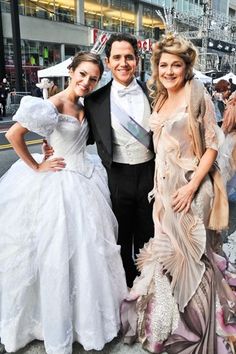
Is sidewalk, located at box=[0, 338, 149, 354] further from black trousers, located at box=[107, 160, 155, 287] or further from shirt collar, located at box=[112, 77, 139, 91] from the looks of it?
shirt collar, located at box=[112, 77, 139, 91]

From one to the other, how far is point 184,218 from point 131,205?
54 cm

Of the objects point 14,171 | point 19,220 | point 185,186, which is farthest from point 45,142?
point 185,186

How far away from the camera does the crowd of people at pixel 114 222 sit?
6.70ft

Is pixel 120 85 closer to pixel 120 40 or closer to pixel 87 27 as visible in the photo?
pixel 120 40

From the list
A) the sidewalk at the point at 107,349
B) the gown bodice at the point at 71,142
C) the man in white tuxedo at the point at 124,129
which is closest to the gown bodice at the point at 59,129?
the gown bodice at the point at 71,142

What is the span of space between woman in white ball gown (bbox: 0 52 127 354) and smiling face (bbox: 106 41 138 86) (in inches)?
3.9

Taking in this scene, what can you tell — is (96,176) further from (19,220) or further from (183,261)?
(183,261)

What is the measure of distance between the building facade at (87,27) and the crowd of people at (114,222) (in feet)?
48.0

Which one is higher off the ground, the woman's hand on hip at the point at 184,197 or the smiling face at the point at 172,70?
the smiling face at the point at 172,70

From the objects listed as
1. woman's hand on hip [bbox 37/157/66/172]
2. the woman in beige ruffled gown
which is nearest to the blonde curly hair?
the woman in beige ruffled gown

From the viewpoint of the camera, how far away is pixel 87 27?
87.2 feet

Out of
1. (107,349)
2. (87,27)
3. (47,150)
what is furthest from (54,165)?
(87,27)

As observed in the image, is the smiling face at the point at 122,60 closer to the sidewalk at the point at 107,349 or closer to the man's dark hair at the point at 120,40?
the man's dark hair at the point at 120,40

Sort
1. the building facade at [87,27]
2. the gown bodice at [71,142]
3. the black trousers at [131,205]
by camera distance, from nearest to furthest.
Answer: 1. the gown bodice at [71,142]
2. the black trousers at [131,205]
3. the building facade at [87,27]
